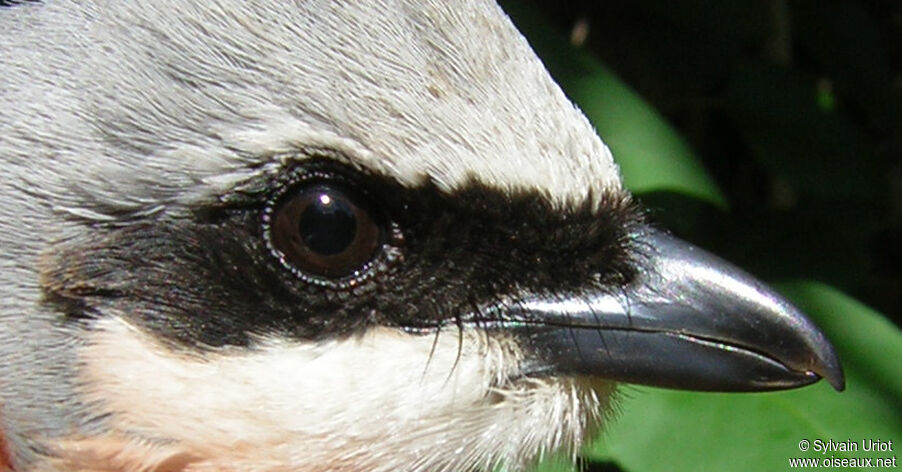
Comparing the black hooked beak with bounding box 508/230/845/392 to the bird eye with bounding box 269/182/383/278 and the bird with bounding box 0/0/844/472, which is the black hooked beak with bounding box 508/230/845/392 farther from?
the bird eye with bounding box 269/182/383/278

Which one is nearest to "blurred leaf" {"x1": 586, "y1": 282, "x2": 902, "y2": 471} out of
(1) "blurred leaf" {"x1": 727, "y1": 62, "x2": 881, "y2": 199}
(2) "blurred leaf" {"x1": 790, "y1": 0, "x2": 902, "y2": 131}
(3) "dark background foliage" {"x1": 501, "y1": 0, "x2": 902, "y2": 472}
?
(3) "dark background foliage" {"x1": 501, "y1": 0, "x2": 902, "y2": 472}

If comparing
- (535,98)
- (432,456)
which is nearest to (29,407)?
(432,456)

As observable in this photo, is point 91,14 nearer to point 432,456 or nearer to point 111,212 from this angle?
point 111,212

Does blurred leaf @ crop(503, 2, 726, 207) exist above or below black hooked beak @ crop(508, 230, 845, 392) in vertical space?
above

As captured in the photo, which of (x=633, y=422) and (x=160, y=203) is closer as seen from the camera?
(x=160, y=203)

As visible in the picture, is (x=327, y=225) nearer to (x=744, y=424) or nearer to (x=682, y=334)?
(x=682, y=334)

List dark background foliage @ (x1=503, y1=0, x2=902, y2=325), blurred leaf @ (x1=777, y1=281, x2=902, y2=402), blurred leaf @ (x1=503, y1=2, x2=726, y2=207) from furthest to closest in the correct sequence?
dark background foliage @ (x1=503, y1=0, x2=902, y2=325) → blurred leaf @ (x1=503, y1=2, x2=726, y2=207) → blurred leaf @ (x1=777, y1=281, x2=902, y2=402)

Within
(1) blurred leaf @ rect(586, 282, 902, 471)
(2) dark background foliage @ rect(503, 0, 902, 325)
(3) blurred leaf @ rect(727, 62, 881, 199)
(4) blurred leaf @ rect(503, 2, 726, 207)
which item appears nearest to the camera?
(1) blurred leaf @ rect(586, 282, 902, 471)

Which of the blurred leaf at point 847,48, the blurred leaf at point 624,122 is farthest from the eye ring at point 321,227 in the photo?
the blurred leaf at point 847,48

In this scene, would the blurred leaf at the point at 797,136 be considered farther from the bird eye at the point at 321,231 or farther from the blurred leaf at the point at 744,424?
the bird eye at the point at 321,231
